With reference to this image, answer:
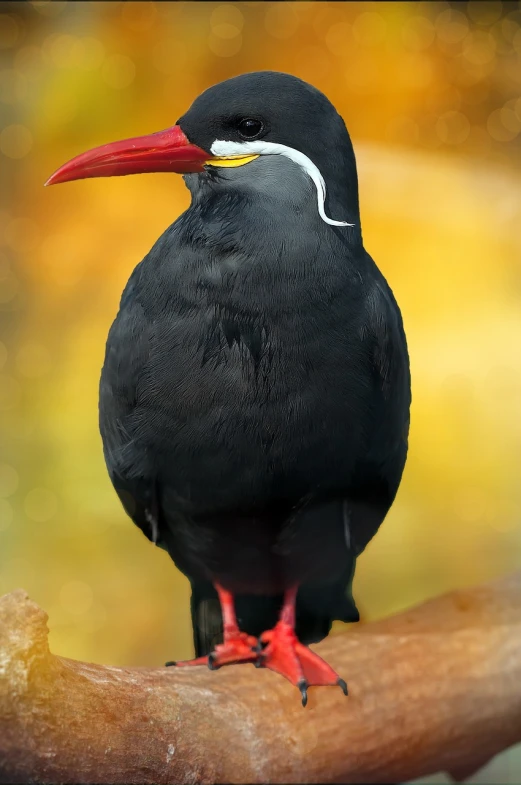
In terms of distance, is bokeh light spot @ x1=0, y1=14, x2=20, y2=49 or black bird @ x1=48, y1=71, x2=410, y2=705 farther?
bokeh light spot @ x1=0, y1=14, x2=20, y2=49

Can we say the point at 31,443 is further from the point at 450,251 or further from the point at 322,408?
the point at 450,251

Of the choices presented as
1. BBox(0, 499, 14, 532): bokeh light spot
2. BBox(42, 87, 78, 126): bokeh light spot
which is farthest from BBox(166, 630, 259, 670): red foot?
BBox(42, 87, 78, 126): bokeh light spot

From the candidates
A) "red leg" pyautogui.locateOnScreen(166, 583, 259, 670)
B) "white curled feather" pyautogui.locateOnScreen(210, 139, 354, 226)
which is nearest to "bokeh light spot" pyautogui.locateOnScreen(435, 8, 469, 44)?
"white curled feather" pyautogui.locateOnScreen(210, 139, 354, 226)

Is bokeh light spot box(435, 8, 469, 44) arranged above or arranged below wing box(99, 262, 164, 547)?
above

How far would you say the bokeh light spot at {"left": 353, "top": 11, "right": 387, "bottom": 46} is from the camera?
87cm

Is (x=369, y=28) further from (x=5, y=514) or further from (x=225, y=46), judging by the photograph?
(x=5, y=514)

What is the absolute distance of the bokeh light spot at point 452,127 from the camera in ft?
2.68

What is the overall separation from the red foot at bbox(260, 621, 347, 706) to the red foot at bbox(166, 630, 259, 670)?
0.01 metres

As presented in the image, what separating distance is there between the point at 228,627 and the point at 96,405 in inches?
11.0

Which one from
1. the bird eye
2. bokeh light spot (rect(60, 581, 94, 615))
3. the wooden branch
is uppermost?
the bird eye

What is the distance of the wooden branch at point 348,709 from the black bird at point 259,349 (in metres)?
0.04

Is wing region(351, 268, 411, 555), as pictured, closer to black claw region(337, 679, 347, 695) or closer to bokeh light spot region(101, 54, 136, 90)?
black claw region(337, 679, 347, 695)

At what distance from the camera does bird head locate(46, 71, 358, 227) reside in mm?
697

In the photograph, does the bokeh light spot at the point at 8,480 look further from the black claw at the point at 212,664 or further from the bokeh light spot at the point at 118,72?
the bokeh light spot at the point at 118,72
